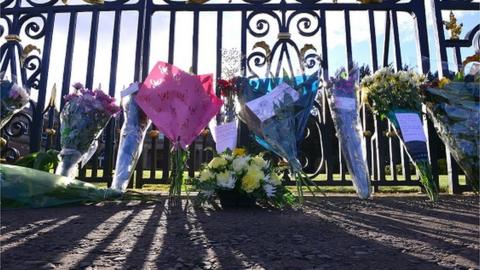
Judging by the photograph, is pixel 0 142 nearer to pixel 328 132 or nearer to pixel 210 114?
pixel 210 114

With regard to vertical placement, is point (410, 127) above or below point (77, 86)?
below

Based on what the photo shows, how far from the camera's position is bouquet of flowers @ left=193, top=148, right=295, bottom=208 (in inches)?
113

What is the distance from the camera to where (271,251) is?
5.03 ft

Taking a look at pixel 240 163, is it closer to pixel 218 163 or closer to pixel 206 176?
pixel 218 163

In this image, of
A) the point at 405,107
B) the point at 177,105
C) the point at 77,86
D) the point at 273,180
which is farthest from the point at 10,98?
the point at 405,107

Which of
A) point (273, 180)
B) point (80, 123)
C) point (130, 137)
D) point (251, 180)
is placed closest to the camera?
point (251, 180)

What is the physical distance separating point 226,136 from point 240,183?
2.59 feet

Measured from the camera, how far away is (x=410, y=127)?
367 cm

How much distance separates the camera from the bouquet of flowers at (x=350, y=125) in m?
3.71

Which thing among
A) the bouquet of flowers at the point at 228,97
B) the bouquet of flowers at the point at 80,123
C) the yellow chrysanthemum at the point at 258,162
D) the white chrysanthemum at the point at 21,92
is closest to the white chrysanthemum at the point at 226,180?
the yellow chrysanthemum at the point at 258,162

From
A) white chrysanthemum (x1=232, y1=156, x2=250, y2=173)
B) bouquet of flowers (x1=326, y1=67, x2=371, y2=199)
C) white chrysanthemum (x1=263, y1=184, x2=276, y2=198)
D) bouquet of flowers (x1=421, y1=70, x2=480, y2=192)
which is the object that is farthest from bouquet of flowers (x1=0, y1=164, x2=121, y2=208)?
bouquet of flowers (x1=421, y1=70, x2=480, y2=192)

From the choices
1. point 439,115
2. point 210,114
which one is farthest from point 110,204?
point 439,115

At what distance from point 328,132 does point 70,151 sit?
295 centimetres

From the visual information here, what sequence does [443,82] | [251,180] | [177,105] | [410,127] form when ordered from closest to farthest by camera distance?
[251,180] → [177,105] → [410,127] → [443,82]
